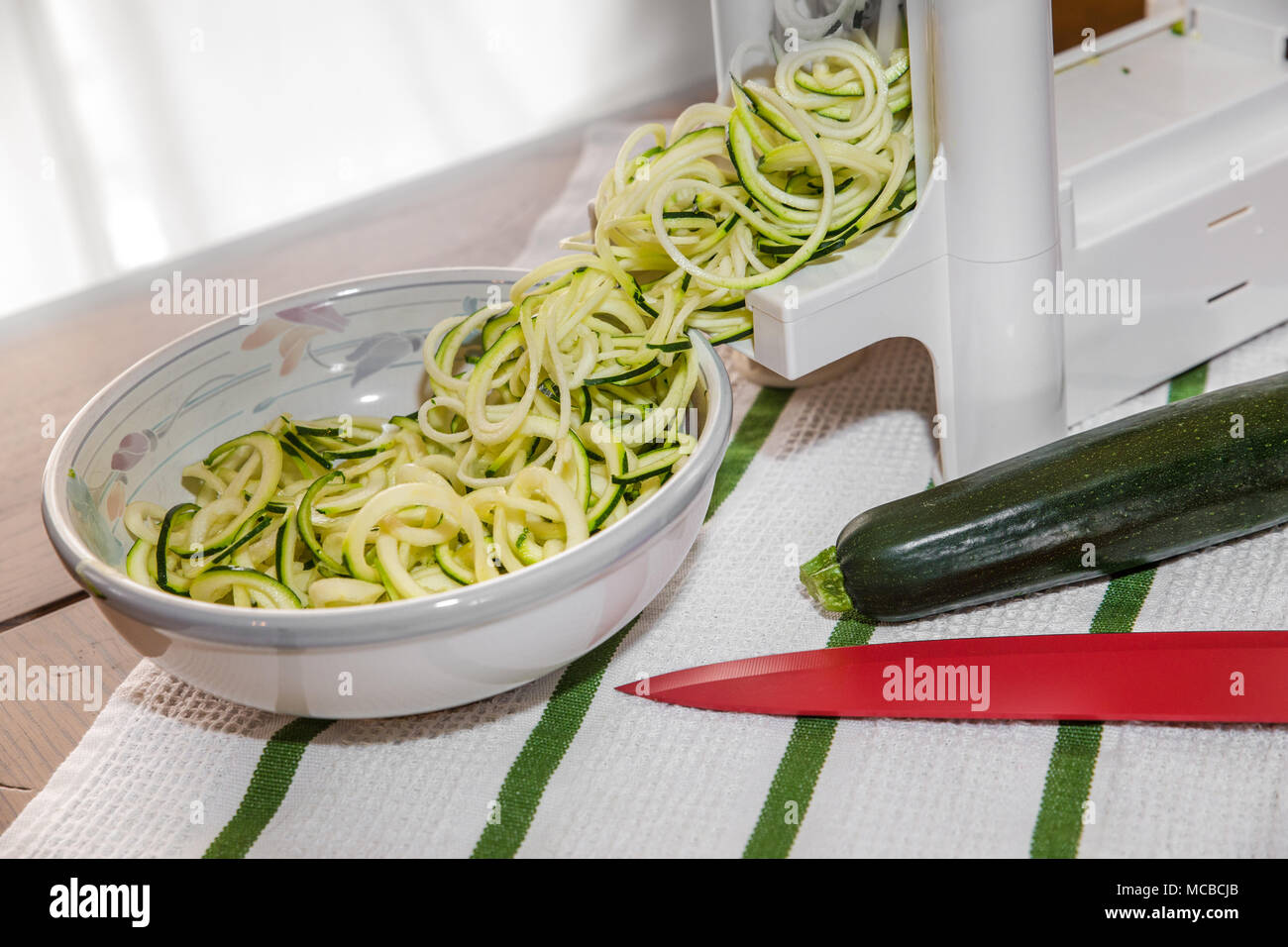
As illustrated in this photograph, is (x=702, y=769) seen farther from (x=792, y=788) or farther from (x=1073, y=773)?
(x=1073, y=773)

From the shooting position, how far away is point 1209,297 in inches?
44.6

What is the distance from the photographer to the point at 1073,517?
88 cm

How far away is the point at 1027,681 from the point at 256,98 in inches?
72.6

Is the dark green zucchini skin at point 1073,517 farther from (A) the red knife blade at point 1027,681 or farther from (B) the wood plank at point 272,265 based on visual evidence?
(B) the wood plank at point 272,265

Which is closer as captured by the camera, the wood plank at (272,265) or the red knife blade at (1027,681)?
the red knife blade at (1027,681)

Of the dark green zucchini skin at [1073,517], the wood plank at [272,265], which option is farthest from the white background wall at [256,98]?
the dark green zucchini skin at [1073,517]

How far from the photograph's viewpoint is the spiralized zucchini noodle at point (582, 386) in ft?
2.78

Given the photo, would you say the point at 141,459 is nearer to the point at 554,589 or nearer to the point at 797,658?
the point at 554,589

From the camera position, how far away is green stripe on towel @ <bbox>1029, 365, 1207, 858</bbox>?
2.40 ft

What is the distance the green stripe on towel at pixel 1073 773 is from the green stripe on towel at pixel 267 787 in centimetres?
46

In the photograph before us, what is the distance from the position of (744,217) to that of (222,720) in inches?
19.8

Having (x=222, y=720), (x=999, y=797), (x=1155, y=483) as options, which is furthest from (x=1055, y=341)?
(x=222, y=720)

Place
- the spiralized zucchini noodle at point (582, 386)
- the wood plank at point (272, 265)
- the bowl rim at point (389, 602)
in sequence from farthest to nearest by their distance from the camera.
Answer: the wood plank at point (272, 265), the spiralized zucchini noodle at point (582, 386), the bowl rim at point (389, 602)

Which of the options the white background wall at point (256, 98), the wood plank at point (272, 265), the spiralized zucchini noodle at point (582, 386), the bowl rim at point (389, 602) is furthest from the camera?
the white background wall at point (256, 98)
